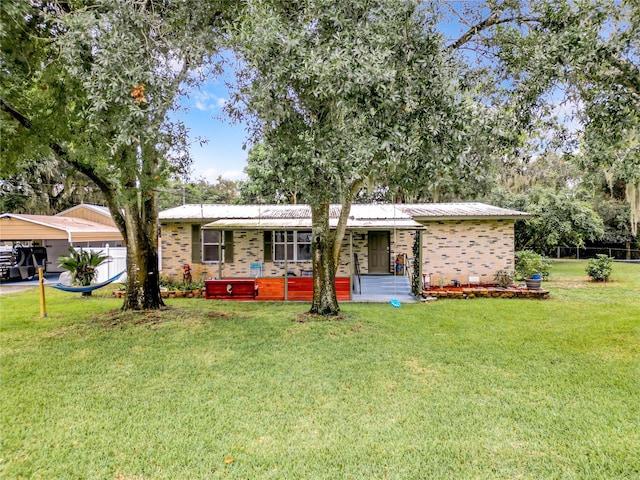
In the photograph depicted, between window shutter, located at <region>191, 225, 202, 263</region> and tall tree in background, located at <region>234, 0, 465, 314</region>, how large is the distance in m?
8.71

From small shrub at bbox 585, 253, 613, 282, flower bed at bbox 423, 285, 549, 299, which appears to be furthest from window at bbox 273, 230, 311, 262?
small shrub at bbox 585, 253, 613, 282

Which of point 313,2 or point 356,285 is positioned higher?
point 313,2

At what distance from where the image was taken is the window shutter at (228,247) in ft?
44.8

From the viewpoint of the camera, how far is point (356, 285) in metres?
12.9

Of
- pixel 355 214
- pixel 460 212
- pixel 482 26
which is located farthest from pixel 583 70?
pixel 355 214

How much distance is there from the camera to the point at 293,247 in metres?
13.8

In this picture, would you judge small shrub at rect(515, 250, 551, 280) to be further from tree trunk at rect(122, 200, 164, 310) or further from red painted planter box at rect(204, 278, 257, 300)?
tree trunk at rect(122, 200, 164, 310)

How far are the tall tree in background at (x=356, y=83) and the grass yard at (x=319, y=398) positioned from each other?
3131 millimetres

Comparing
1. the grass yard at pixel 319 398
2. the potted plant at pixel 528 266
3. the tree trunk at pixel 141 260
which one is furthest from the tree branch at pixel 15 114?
the potted plant at pixel 528 266

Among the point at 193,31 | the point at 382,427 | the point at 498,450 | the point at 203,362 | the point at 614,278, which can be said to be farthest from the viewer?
the point at 614,278

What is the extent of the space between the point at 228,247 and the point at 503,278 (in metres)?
10.6

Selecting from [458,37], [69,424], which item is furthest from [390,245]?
[69,424]

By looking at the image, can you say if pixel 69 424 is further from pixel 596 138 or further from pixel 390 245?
pixel 390 245

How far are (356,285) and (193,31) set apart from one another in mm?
9390
